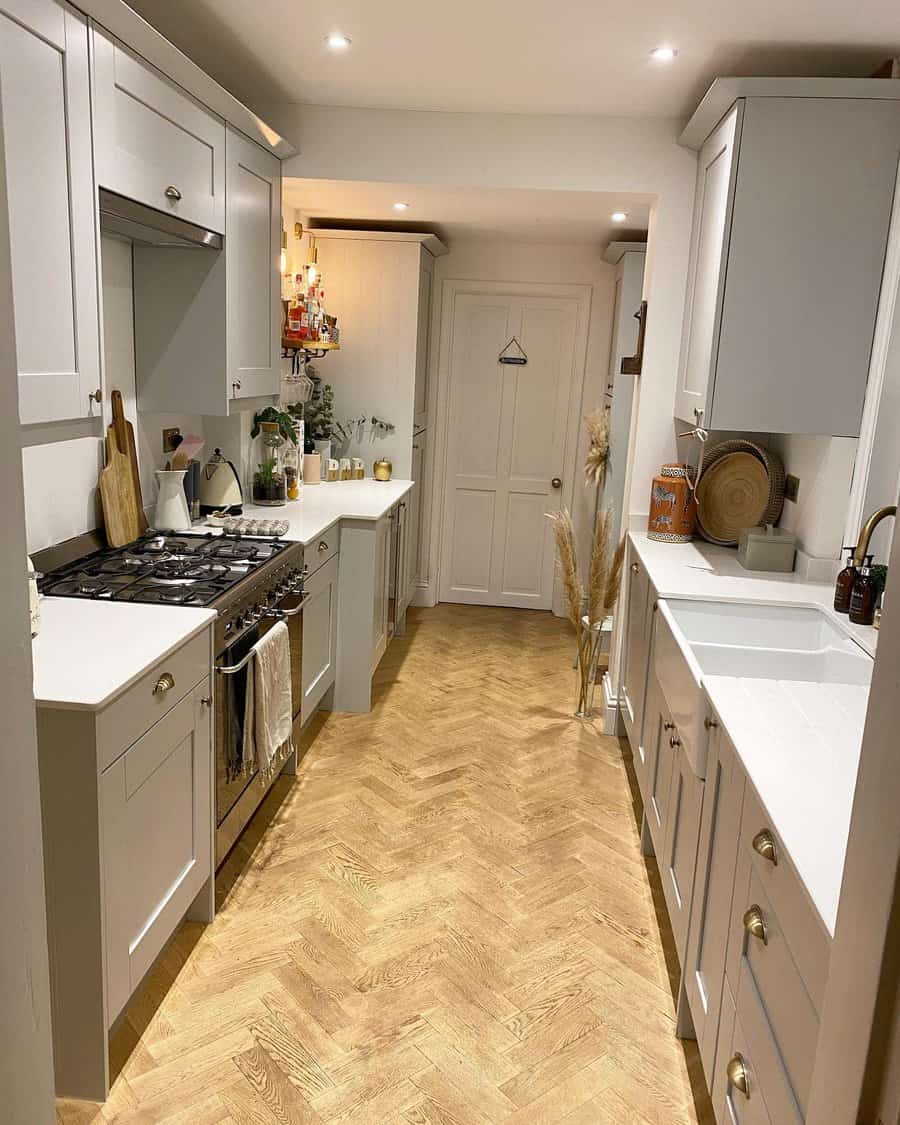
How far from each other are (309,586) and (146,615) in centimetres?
129

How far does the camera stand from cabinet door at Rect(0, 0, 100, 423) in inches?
73.5

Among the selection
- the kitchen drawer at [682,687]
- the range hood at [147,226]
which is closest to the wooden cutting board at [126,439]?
the range hood at [147,226]

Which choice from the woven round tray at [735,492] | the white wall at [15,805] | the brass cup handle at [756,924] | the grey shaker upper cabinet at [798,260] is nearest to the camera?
the white wall at [15,805]

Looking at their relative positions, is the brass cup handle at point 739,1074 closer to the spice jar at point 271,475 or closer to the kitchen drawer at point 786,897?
the kitchen drawer at point 786,897

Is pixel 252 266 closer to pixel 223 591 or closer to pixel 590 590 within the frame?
pixel 223 591

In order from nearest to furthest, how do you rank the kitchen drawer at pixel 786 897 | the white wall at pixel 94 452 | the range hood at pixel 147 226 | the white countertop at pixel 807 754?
the kitchen drawer at pixel 786 897 → the white countertop at pixel 807 754 → the range hood at pixel 147 226 → the white wall at pixel 94 452

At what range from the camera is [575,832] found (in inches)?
126

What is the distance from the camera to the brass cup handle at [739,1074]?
1.53 m

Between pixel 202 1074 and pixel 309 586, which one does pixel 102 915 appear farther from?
pixel 309 586

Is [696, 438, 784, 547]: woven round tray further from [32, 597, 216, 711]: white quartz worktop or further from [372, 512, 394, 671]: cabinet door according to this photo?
[32, 597, 216, 711]: white quartz worktop

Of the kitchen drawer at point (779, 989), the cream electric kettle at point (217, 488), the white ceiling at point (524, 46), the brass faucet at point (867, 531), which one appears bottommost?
the kitchen drawer at point (779, 989)

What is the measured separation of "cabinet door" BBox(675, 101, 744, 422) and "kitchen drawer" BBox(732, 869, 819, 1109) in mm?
1914

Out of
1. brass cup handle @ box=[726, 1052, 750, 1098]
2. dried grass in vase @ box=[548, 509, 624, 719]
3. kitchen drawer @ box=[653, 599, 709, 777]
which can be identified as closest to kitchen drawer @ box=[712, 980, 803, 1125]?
brass cup handle @ box=[726, 1052, 750, 1098]

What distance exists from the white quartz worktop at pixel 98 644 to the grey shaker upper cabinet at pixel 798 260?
6.36ft
